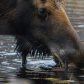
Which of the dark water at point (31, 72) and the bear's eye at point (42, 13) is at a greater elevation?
the bear's eye at point (42, 13)

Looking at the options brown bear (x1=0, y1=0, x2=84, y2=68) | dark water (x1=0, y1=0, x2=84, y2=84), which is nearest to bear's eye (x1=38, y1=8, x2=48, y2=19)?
brown bear (x1=0, y1=0, x2=84, y2=68)

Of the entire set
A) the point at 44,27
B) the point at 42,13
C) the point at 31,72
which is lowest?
the point at 31,72

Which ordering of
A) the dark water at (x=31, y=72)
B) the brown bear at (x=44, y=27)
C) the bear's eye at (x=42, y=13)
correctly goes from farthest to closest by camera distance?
the bear's eye at (x=42, y=13)
the brown bear at (x=44, y=27)
the dark water at (x=31, y=72)

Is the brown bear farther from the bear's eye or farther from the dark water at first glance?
the dark water

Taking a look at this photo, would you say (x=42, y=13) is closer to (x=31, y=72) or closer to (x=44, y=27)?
(x=44, y=27)

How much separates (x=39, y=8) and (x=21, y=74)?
4.85 feet

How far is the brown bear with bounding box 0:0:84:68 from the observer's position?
18.3 ft

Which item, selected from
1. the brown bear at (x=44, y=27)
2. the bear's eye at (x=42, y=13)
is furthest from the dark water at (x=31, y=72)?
the bear's eye at (x=42, y=13)

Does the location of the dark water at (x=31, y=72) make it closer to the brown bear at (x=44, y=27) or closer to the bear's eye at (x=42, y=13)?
the brown bear at (x=44, y=27)

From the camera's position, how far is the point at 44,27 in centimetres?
585

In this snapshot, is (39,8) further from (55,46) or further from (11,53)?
(11,53)

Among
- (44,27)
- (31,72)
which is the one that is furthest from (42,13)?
(31,72)

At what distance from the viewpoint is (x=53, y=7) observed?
5.82m

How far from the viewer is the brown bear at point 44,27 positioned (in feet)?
18.3
